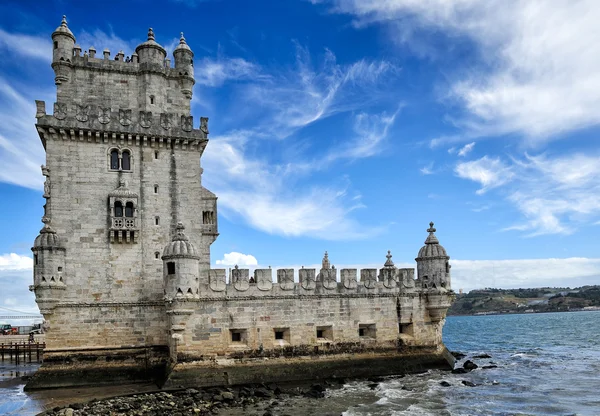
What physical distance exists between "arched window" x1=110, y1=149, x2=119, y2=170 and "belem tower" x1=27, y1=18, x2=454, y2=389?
6cm

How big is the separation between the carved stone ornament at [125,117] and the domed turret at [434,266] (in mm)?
18234

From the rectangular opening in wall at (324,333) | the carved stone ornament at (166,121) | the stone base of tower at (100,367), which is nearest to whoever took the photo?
the stone base of tower at (100,367)

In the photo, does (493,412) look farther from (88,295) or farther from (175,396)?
(88,295)

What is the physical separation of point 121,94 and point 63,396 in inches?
617

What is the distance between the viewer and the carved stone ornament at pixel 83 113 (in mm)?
25953

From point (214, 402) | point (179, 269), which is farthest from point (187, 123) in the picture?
point (214, 402)

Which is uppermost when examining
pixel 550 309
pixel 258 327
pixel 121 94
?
pixel 121 94

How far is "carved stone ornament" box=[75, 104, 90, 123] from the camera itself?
26.0 m

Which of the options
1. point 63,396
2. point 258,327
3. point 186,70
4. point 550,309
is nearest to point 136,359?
point 63,396

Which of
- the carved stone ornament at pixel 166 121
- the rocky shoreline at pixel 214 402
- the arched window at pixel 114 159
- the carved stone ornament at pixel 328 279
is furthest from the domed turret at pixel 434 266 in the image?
the arched window at pixel 114 159

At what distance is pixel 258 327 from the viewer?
25.7m

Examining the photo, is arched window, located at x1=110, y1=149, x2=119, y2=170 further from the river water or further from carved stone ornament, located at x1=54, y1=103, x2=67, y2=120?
the river water

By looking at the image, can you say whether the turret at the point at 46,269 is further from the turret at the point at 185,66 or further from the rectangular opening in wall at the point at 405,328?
the rectangular opening in wall at the point at 405,328

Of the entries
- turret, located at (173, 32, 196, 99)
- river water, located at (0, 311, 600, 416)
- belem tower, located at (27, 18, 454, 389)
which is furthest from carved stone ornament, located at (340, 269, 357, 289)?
turret, located at (173, 32, 196, 99)
